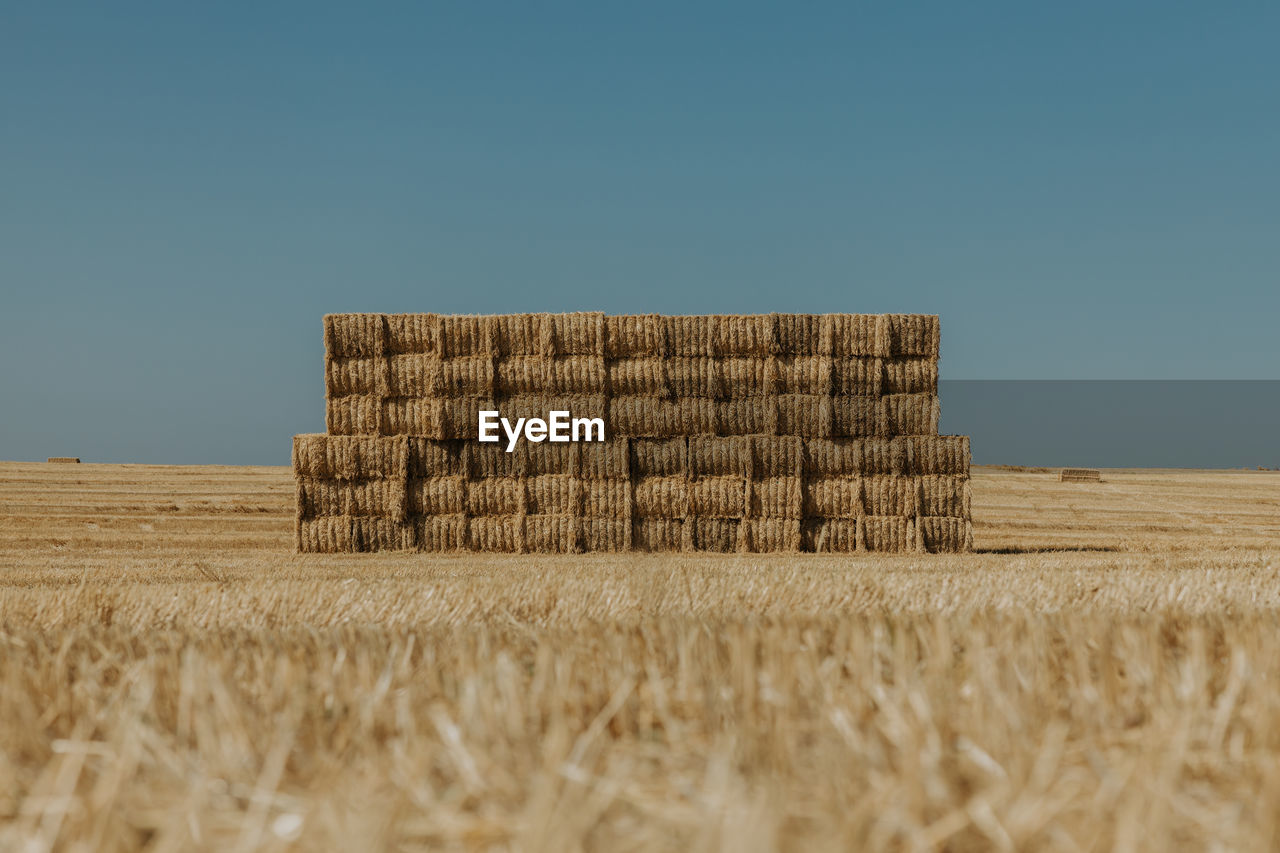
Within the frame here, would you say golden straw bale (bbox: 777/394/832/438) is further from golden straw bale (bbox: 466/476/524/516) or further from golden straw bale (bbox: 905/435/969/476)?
golden straw bale (bbox: 466/476/524/516)

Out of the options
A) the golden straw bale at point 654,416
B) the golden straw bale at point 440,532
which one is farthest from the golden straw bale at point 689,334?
the golden straw bale at point 440,532

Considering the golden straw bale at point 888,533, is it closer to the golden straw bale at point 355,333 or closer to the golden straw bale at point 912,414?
the golden straw bale at point 912,414

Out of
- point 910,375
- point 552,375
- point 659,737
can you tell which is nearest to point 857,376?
point 910,375

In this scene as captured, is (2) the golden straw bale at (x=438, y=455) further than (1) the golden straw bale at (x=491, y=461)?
Yes

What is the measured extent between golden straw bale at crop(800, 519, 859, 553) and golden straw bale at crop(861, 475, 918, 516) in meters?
0.42

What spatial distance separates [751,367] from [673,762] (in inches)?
651

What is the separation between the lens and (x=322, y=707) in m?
1.70

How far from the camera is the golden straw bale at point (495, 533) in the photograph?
17578 mm

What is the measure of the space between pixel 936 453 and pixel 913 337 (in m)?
2.05

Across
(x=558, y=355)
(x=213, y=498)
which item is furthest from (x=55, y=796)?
(x=213, y=498)

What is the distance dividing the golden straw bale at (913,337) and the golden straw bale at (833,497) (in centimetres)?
239

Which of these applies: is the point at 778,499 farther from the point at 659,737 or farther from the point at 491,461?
the point at 659,737

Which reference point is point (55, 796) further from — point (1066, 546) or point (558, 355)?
point (1066, 546)

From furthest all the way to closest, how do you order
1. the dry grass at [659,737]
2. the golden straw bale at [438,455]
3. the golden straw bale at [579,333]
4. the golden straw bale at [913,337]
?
the golden straw bale at [438,455]
the golden straw bale at [913,337]
the golden straw bale at [579,333]
the dry grass at [659,737]
